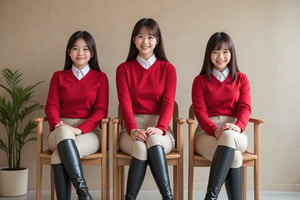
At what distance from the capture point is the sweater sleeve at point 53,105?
2795 millimetres

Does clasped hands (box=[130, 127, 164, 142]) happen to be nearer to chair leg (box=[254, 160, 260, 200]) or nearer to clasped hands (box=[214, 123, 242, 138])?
clasped hands (box=[214, 123, 242, 138])

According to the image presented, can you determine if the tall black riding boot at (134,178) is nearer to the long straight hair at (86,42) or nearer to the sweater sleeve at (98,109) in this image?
the sweater sleeve at (98,109)

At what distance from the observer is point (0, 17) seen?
336 cm

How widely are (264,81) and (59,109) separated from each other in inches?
72.0

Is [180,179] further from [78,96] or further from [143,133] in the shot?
[78,96]

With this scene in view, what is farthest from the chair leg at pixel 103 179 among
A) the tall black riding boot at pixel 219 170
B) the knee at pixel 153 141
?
the tall black riding boot at pixel 219 170

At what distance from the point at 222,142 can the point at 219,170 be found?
7.4 inches

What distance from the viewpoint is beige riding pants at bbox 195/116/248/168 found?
2.42 m

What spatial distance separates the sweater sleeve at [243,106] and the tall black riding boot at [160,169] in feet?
2.18

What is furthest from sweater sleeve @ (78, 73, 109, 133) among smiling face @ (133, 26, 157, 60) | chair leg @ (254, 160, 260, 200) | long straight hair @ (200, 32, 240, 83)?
chair leg @ (254, 160, 260, 200)

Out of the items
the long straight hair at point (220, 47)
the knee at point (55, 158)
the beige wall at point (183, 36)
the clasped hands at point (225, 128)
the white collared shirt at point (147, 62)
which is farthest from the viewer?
the beige wall at point (183, 36)

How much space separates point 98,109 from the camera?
2900mm

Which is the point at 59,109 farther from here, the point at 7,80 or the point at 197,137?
the point at 197,137

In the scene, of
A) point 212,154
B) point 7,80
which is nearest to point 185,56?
point 212,154
